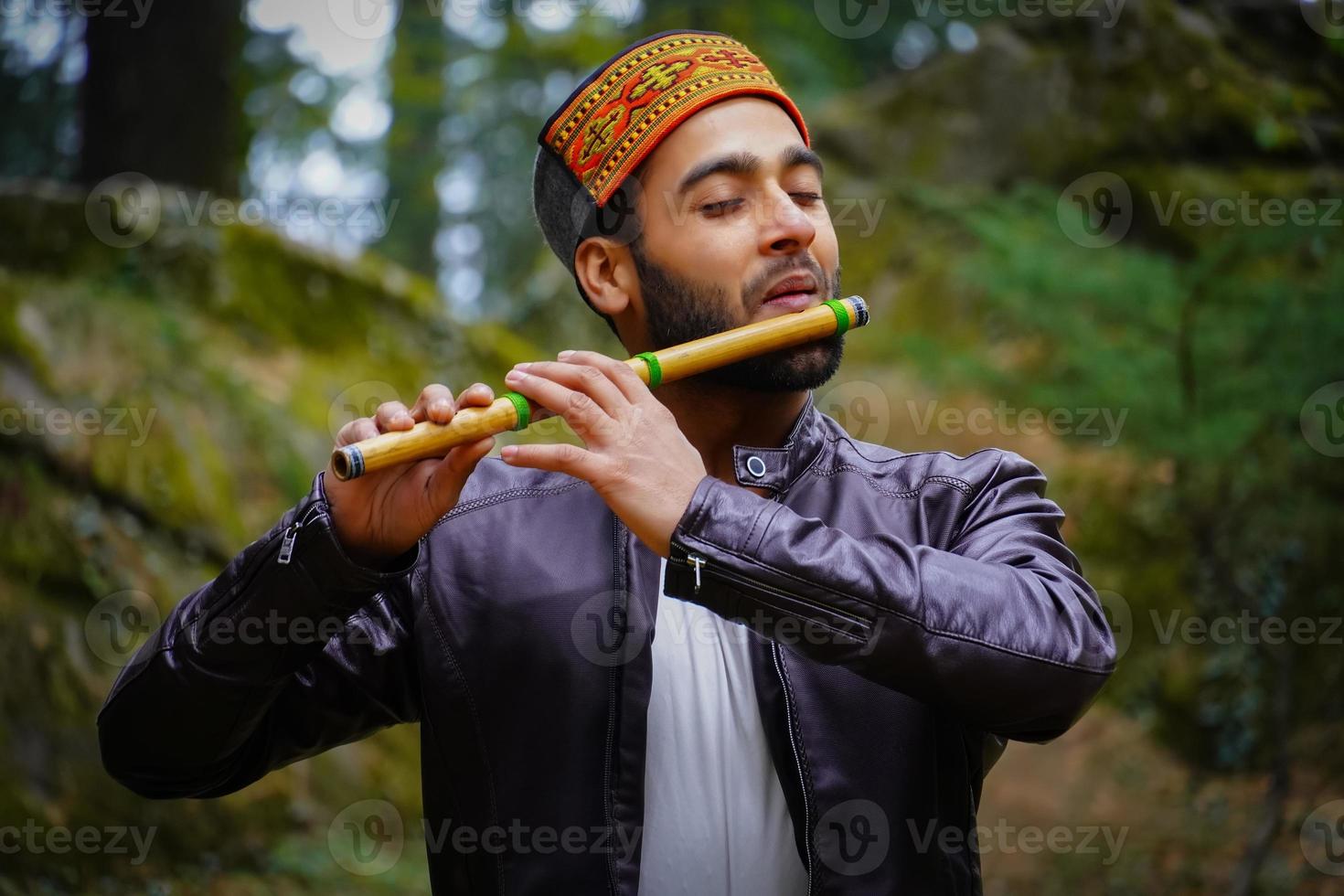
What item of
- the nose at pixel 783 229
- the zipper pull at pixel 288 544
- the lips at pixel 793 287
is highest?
the nose at pixel 783 229

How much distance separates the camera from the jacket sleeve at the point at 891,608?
74.4 inches

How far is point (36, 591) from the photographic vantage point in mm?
4902

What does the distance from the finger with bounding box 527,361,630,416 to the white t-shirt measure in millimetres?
385

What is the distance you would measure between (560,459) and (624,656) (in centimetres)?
44

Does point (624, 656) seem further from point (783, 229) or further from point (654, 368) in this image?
point (783, 229)

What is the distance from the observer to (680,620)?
237cm

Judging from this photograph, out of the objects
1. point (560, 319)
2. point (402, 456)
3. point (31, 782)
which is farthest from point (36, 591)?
point (560, 319)

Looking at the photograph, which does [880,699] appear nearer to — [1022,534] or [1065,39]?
[1022,534]

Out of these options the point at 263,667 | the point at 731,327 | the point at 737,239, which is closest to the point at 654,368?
the point at 731,327

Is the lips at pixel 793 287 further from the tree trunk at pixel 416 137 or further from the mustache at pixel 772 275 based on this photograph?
the tree trunk at pixel 416 137

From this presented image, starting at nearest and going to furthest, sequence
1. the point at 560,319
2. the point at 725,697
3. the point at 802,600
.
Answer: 1. the point at 802,600
2. the point at 725,697
3. the point at 560,319

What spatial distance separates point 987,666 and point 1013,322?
6.72 meters

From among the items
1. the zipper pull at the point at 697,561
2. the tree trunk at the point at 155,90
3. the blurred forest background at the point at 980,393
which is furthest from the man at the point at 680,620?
the tree trunk at the point at 155,90

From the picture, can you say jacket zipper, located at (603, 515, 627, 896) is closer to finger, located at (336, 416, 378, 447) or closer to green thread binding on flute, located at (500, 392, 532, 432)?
green thread binding on flute, located at (500, 392, 532, 432)
